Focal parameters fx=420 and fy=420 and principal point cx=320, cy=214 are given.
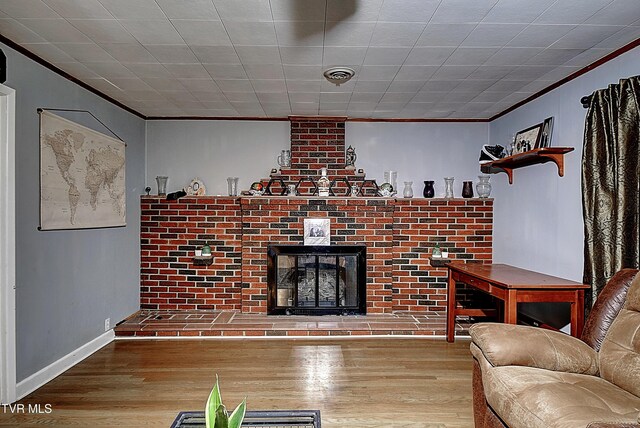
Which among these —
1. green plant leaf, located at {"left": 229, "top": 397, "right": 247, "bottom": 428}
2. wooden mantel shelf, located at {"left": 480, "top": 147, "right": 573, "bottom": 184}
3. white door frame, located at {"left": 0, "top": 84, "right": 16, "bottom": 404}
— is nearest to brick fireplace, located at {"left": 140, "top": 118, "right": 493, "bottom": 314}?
wooden mantel shelf, located at {"left": 480, "top": 147, "right": 573, "bottom": 184}

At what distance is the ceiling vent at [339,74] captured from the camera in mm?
3203

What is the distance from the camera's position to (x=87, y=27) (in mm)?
2518

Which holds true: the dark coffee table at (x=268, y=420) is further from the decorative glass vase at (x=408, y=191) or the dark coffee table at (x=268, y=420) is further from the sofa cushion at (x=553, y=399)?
the decorative glass vase at (x=408, y=191)

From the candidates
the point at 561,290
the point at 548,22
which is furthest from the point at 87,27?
the point at 561,290

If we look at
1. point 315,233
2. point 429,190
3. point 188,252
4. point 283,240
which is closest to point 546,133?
point 429,190

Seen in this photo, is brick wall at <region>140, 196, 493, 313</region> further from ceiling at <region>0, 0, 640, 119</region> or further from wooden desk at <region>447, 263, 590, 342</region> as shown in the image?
wooden desk at <region>447, 263, 590, 342</region>

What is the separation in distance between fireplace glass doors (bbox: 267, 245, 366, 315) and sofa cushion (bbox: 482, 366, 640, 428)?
2750 millimetres

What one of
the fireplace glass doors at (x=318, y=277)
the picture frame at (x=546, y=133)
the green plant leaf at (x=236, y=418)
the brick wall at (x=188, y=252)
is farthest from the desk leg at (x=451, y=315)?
the green plant leaf at (x=236, y=418)

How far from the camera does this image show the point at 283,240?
189 inches

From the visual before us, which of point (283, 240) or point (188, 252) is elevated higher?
point (283, 240)

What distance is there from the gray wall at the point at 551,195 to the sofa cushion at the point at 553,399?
1.67m

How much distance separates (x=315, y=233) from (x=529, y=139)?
2.38m

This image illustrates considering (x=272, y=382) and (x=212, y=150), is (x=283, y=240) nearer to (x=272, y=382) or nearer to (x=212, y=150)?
(x=212, y=150)

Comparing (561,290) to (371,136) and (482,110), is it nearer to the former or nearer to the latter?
(482,110)
